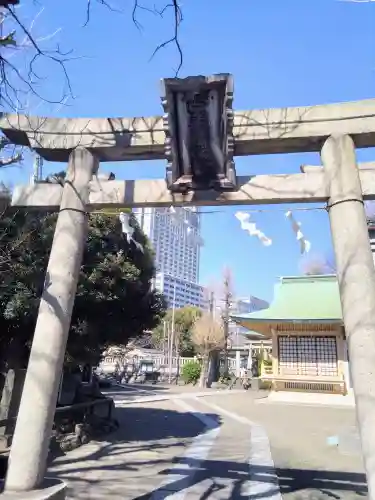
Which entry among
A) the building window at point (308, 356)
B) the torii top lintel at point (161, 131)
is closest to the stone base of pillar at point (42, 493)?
the torii top lintel at point (161, 131)

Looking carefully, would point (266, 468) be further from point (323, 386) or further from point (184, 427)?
point (323, 386)

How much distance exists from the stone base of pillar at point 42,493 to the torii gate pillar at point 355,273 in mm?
2980

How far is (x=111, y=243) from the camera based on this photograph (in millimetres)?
9500

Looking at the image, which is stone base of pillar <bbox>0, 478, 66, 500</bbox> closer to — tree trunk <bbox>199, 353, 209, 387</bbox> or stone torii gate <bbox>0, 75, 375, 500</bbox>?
stone torii gate <bbox>0, 75, 375, 500</bbox>

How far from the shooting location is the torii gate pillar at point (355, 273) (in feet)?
13.3

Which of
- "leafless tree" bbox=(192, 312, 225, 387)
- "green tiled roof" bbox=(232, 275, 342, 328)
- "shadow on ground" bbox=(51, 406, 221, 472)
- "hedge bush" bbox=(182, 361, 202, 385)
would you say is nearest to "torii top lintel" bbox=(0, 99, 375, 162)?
"shadow on ground" bbox=(51, 406, 221, 472)

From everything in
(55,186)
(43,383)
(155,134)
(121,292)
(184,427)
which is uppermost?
(155,134)

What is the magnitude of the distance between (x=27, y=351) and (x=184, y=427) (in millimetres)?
5787

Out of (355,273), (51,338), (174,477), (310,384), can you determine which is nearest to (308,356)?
(310,384)

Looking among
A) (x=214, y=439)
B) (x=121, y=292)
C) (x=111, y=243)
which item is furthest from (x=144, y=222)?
(x=214, y=439)

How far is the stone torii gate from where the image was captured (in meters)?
4.38

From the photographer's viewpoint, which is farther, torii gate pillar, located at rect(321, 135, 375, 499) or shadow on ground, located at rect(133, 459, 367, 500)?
shadow on ground, located at rect(133, 459, 367, 500)

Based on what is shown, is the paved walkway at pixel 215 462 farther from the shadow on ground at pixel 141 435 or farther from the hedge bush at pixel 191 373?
the hedge bush at pixel 191 373

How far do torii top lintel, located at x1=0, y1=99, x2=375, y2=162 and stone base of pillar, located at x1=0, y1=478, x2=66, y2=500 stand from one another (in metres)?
3.99
